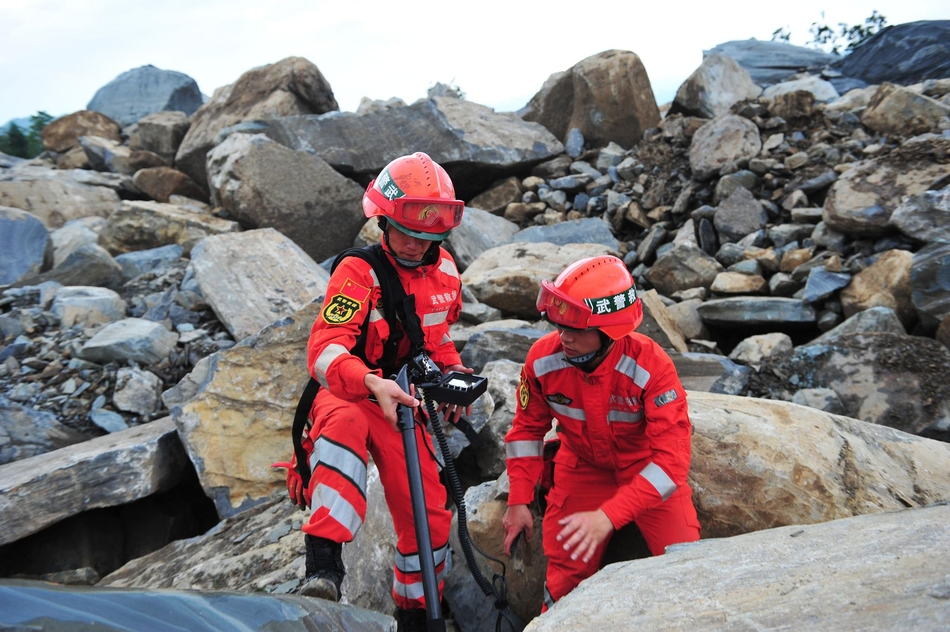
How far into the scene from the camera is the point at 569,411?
264cm

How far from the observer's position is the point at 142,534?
4309 millimetres

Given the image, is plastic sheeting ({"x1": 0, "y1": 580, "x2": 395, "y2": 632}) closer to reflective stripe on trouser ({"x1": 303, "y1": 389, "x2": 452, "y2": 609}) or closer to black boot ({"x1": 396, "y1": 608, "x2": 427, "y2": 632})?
reflective stripe on trouser ({"x1": 303, "y1": 389, "x2": 452, "y2": 609})

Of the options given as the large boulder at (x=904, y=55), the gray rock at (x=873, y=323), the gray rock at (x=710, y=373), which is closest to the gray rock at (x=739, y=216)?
the gray rock at (x=873, y=323)

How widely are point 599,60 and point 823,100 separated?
11.7ft

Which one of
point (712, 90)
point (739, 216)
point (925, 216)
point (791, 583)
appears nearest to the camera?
point (791, 583)

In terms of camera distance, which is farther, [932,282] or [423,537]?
[932,282]

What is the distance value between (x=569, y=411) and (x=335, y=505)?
1000 mm

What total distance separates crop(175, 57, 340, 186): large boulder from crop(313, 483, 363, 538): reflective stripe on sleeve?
358 inches

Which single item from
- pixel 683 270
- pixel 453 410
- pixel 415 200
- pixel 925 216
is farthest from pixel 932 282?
pixel 415 200

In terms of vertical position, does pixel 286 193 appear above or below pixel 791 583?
above

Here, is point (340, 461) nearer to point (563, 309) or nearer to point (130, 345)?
point (563, 309)

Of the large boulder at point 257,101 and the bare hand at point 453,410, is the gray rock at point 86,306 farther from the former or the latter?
the bare hand at point 453,410

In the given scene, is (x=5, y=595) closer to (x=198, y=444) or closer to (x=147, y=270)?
(x=198, y=444)

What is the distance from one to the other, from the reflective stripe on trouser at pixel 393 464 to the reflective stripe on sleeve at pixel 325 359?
0.62 ft
